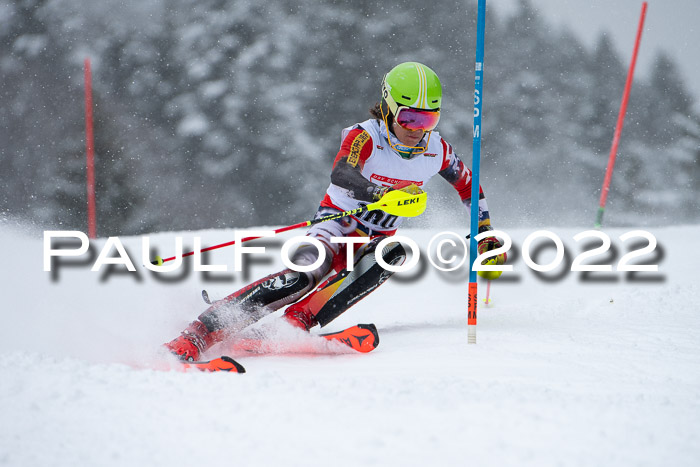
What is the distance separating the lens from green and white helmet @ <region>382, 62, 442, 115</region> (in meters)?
3.27

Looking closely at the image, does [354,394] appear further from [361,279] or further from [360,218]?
[360,218]

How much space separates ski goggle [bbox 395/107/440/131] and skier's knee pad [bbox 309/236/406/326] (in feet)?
1.97

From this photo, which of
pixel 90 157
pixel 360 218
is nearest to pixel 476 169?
pixel 360 218

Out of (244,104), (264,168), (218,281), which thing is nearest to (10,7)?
(244,104)

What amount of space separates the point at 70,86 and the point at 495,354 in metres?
16.2

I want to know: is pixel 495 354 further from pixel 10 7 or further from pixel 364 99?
pixel 10 7

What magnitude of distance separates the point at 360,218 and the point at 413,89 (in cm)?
76

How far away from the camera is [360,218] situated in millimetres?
3578

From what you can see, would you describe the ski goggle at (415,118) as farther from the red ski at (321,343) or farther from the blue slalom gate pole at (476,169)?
the red ski at (321,343)

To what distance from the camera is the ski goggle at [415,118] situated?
3.31 meters

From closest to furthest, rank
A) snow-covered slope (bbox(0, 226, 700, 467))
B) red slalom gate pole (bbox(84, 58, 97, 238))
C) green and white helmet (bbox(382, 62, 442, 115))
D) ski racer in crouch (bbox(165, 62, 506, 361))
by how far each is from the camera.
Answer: snow-covered slope (bbox(0, 226, 700, 467))
ski racer in crouch (bbox(165, 62, 506, 361))
green and white helmet (bbox(382, 62, 442, 115))
red slalom gate pole (bbox(84, 58, 97, 238))

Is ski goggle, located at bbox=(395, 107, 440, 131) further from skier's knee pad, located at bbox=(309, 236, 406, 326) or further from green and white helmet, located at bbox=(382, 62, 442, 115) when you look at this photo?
skier's knee pad, located at bbox=(309, 236, 406, 326)

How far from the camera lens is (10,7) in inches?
655

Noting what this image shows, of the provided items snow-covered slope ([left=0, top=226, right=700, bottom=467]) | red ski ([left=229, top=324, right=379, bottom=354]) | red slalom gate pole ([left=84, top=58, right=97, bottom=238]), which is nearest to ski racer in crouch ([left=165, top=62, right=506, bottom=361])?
red ski ([left=229, top=324, right=379, bottom=354])
